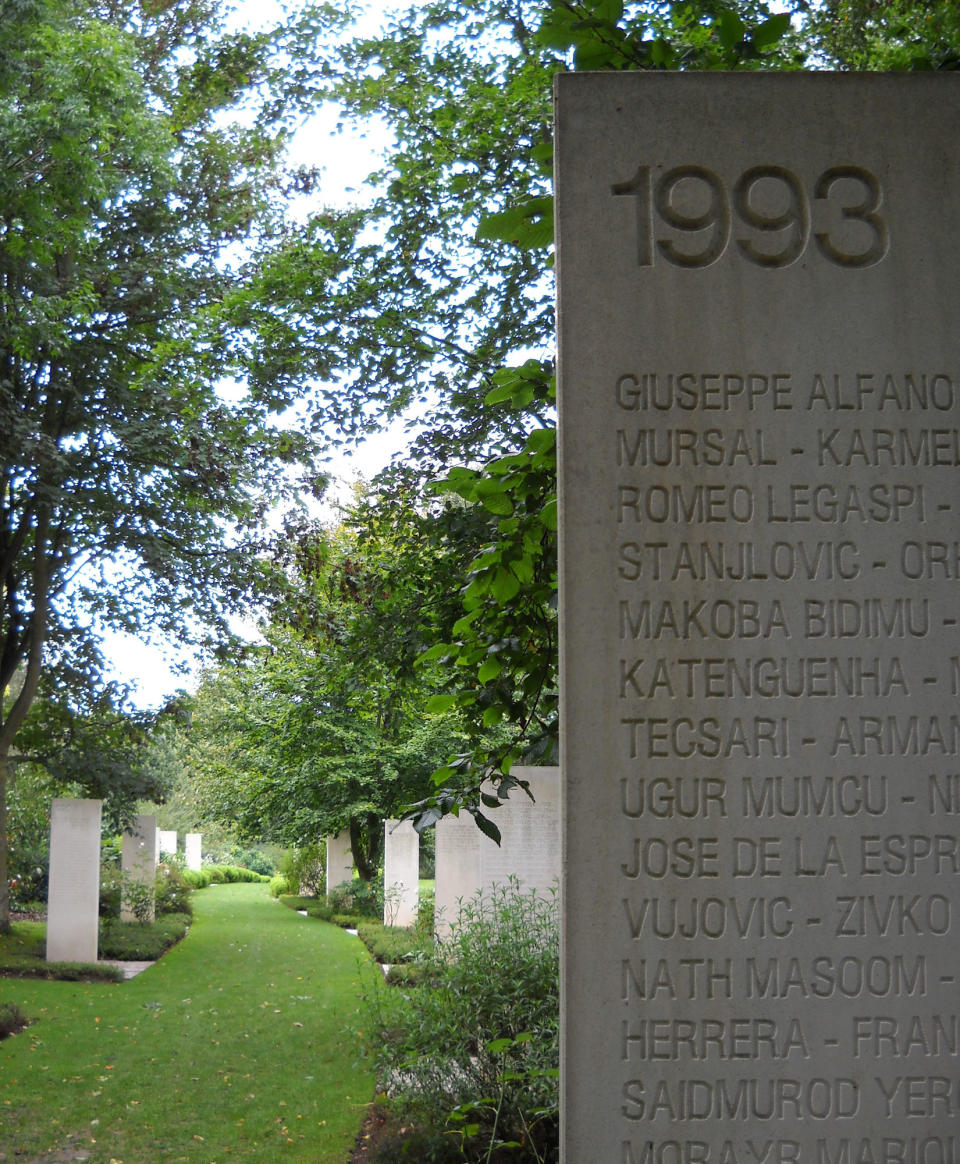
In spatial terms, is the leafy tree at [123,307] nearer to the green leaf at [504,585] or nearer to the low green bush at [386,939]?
the low green bush at [386,939]

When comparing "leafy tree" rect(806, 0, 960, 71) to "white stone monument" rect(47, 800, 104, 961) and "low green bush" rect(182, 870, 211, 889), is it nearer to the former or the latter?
"white stone monument" rect(47, 800, 104, 961)

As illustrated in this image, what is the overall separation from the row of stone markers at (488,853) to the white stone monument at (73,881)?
495 cm

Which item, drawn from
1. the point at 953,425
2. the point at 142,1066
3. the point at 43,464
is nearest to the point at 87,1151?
the point at 142,1066

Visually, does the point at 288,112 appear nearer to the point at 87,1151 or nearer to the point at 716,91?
the point at 87,1151

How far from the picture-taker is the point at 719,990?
2.26 metres

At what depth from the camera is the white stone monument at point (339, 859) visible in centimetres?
2895

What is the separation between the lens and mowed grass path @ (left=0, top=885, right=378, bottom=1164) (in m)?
8.33

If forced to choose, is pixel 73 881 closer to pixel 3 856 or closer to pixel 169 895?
pixel 3 856

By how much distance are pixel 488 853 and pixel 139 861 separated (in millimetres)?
14578

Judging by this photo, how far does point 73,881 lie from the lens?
1808cm

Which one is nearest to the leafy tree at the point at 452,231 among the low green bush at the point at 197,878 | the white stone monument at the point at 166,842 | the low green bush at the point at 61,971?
the low green bush at the point at 61,971

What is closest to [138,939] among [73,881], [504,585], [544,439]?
[73,881]

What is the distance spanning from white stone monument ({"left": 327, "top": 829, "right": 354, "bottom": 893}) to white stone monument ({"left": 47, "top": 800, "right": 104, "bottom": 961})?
438 inches

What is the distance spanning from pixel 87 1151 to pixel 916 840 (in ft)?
25.9
